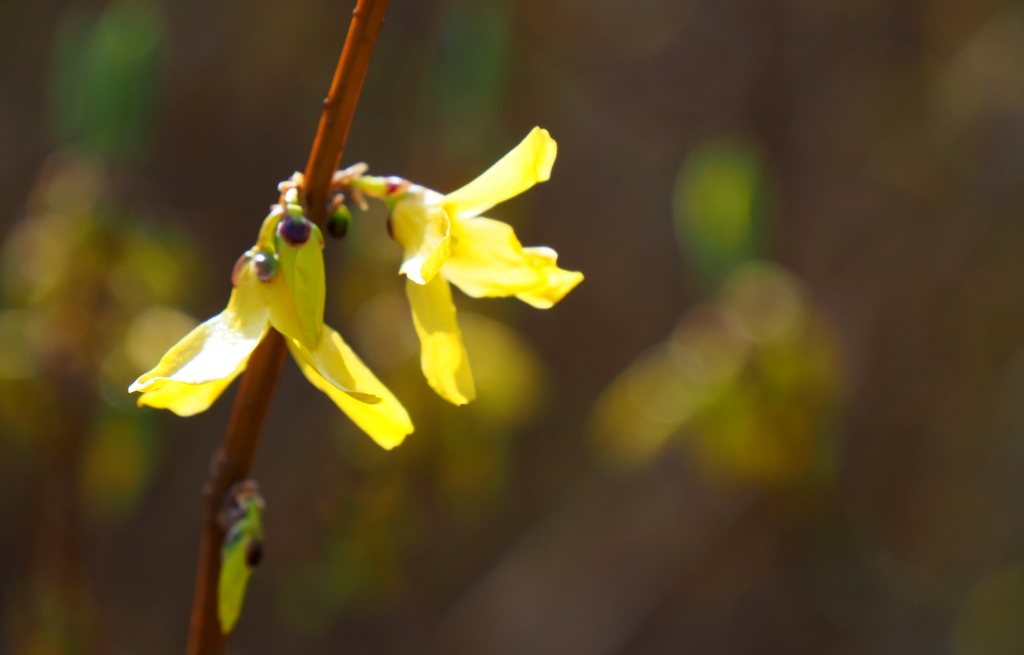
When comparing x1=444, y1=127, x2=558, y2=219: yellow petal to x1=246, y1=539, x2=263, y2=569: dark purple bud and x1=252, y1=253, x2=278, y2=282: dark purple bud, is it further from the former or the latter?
x1=246, y1=539, x2=263, y2=569: dark purple bud

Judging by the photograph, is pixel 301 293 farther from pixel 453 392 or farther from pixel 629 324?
pixel 629 324

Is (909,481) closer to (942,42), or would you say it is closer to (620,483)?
(620,483)

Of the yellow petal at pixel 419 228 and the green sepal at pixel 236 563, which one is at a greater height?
the yellow petal at pixel 419 228

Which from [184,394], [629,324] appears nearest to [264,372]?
[184,394]

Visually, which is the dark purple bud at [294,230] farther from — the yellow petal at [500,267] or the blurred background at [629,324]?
the blurred background at [629,324]

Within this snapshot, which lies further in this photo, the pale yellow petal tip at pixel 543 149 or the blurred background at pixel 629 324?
the blurred background at pixel 629 324

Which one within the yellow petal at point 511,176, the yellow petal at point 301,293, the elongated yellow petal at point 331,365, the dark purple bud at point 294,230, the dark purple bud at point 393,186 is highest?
the yellow petal at point 511,176

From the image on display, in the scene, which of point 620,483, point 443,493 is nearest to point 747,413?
point 443,493

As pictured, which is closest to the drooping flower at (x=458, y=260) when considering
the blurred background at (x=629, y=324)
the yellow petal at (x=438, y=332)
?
the yellow petal at (x=438, y=332)
